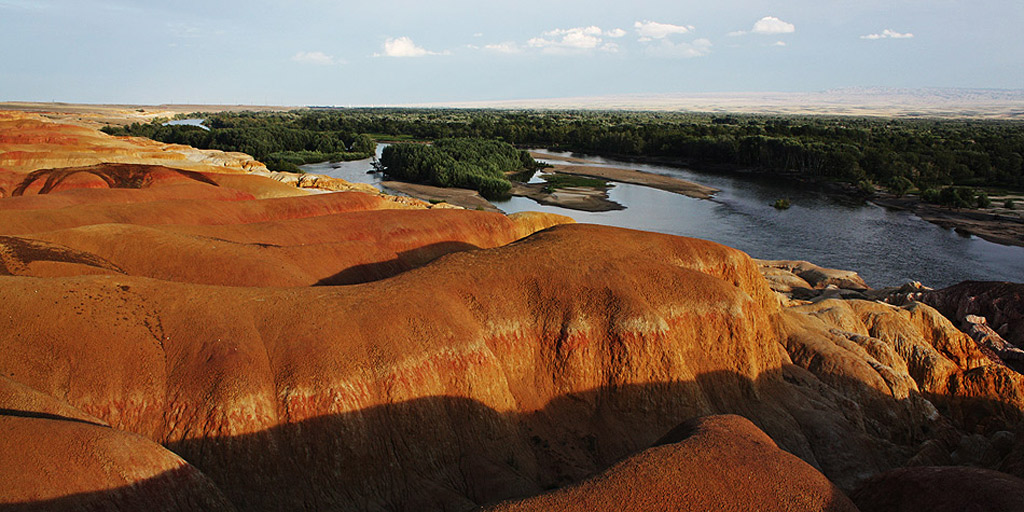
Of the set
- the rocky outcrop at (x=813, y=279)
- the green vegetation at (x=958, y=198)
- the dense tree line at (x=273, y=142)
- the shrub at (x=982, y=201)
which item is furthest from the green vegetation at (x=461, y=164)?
the shrub at (x=982, y=201)

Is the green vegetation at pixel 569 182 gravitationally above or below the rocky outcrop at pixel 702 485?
below

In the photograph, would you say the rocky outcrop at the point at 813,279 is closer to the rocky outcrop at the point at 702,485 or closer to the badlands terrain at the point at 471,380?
the badlands terrain at the point at 471,380

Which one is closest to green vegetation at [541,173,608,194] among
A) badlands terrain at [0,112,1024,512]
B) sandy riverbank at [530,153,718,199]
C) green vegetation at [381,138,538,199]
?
sandy riverbank at [530,153,718,199]

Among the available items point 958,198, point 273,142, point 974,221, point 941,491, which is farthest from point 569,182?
point 941,491

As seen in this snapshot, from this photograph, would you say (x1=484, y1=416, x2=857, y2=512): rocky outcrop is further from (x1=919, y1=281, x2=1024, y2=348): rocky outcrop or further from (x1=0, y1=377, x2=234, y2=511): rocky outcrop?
(x1=919, y1=281, x2=1024, y2=348): rocky outcrop

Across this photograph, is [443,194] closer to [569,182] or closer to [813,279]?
[569,182]

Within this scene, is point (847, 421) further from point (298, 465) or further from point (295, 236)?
point (295, 236)
